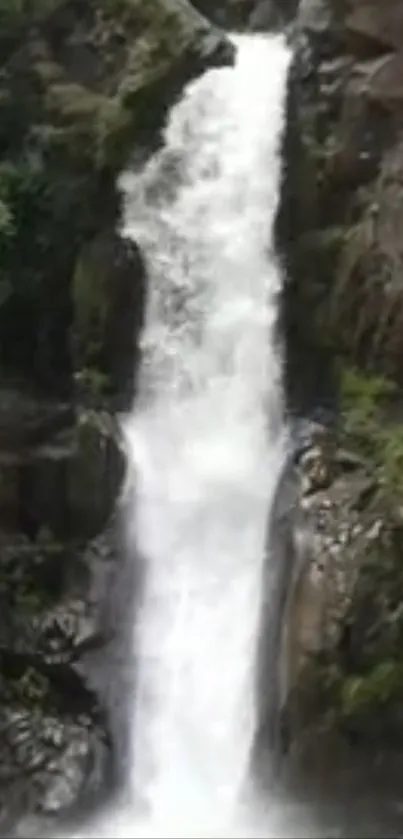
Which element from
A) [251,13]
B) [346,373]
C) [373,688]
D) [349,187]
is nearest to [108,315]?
[346,373]

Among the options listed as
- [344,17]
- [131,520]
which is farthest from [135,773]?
[344,17]

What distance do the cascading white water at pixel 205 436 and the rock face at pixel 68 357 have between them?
22cm

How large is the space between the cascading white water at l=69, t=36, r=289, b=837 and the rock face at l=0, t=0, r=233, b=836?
0.22 meters

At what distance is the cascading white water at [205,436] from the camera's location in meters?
8.42

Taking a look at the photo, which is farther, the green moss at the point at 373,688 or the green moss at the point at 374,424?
the green moss at the point at 374,424

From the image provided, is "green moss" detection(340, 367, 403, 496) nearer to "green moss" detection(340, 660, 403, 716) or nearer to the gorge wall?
the gorge wall

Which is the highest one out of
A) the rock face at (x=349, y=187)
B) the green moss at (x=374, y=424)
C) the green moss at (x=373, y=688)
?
the rock face at (x=349, y=187)

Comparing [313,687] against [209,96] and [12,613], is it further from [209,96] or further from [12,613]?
[209,96]

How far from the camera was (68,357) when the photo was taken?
1025 cm

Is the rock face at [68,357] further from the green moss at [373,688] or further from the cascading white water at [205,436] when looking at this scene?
the green moss at [373,688]

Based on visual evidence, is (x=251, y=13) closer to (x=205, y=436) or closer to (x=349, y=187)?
(x=349, y=187)

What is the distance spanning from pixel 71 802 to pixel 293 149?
5.17 m

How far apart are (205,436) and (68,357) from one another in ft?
4.10

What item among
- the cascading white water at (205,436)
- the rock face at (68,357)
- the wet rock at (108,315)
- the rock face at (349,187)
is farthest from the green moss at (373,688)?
the wet rock at (108,315)
